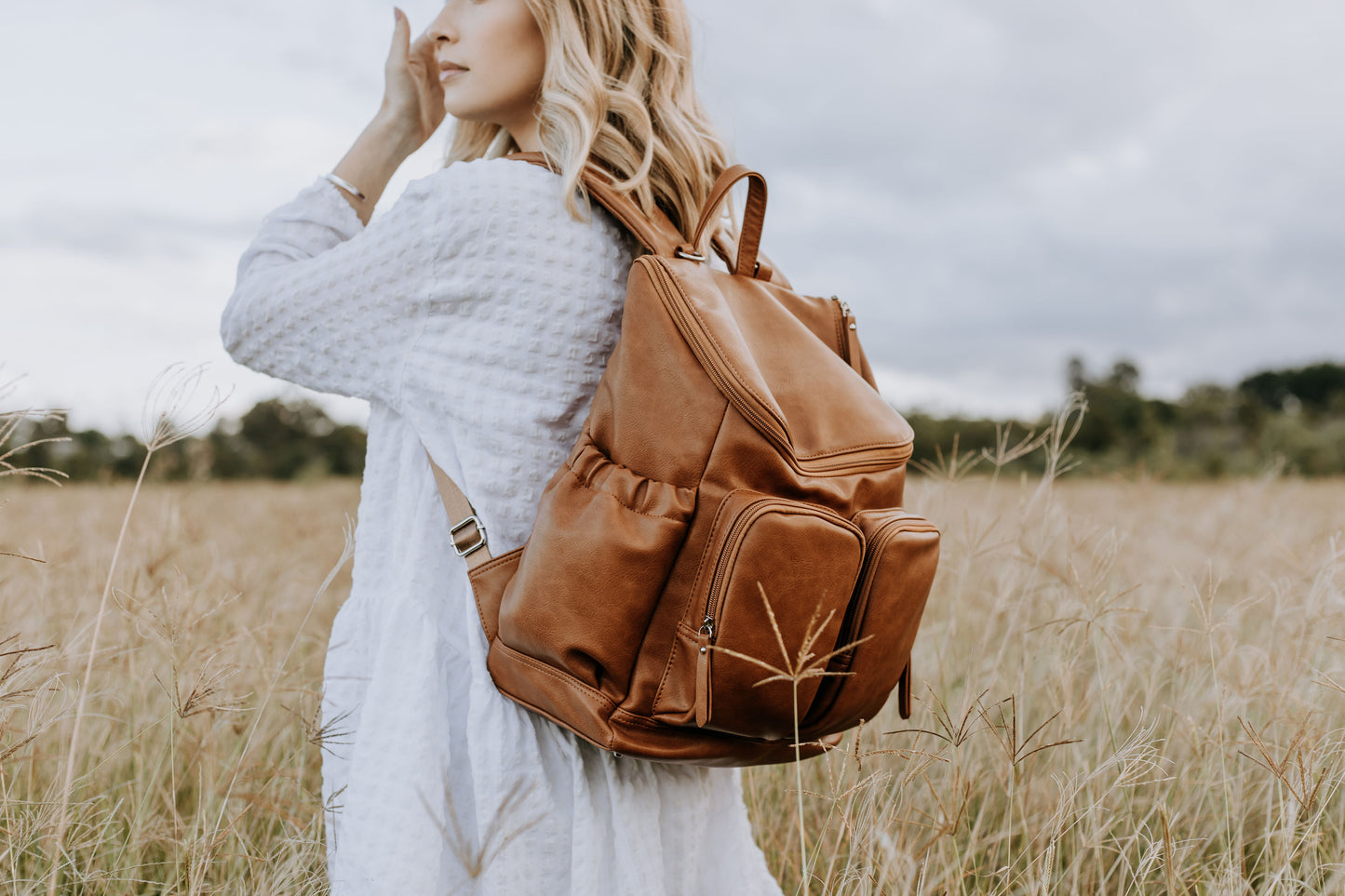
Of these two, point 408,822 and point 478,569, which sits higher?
point 478,569

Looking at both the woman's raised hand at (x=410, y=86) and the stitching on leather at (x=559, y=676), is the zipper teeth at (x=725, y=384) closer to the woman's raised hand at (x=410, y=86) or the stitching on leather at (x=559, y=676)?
the stitching on leather at (x=559, y=676)

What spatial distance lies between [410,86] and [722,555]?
1258 mm

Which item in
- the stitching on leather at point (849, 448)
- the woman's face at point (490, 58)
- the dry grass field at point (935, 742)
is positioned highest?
A: the woman's face at point (490, 58)

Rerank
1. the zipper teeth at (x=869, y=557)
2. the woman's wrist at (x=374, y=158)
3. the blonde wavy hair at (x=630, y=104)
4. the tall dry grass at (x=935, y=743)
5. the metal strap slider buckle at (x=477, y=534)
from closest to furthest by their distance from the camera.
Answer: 1. the zipper teeth at (x=869, y=557)
2. the metal strap slider buckle at (x=477, y=534)
3. the blonde wavy hair at (x=630, y=104)
4. the tall dry grass at (x=935, y=743)
5. the woman's wrist at (x=374, y=158)

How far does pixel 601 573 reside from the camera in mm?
1155

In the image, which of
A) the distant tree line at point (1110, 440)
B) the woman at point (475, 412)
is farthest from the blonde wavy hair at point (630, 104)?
the distant tree line at point (1110, 440)

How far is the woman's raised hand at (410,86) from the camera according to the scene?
5.78 ft

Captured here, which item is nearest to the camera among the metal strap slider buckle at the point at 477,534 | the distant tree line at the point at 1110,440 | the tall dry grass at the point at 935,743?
the metal strap slider buckle at the point at 477,534

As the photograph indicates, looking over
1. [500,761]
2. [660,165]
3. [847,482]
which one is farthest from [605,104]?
[500,761]

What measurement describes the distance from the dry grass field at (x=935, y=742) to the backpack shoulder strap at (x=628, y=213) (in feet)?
2.54

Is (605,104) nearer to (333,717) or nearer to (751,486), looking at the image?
(751,486)

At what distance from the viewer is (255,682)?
2479 millimetres

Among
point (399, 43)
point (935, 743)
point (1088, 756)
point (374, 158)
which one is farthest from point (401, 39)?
point (1088, 756)

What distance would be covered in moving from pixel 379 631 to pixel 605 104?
0.96m
